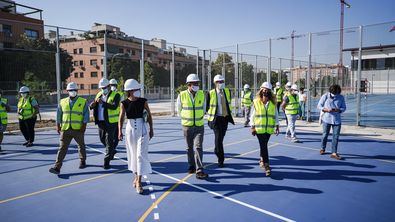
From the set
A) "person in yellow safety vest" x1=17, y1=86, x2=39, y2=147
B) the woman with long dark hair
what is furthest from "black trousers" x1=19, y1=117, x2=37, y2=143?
the woman with long dark hair

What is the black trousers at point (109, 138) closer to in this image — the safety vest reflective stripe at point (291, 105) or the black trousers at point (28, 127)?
the black trousers at point (28, 127)

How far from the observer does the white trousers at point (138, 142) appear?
563cm

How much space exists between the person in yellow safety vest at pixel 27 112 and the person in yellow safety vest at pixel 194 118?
6459 millimetres

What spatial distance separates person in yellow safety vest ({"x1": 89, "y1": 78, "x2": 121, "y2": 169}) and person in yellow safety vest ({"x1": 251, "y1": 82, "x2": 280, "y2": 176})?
357 centimetres

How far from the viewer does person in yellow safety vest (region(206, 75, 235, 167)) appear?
7312 mm

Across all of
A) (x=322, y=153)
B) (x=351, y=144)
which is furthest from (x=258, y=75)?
(x=322, y=153)

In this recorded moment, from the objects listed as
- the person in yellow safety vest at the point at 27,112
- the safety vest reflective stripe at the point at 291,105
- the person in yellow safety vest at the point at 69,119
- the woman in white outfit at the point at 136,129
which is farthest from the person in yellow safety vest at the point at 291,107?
the person in yellow safety vest at the point at 27,112

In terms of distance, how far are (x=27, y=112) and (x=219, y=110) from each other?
7130 millimetres

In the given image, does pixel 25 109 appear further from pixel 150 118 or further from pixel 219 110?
pixel 219 110

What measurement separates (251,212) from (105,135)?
477 centimetres

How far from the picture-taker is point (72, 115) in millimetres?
7035

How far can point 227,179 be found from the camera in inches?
256

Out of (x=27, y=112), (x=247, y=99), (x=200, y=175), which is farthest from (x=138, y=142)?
(x=247, y=99)

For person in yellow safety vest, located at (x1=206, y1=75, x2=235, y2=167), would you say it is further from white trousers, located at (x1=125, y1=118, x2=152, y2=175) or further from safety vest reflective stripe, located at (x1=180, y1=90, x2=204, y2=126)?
white trousers, located at (x1=125, y1=118, x2=152, y2=175)
